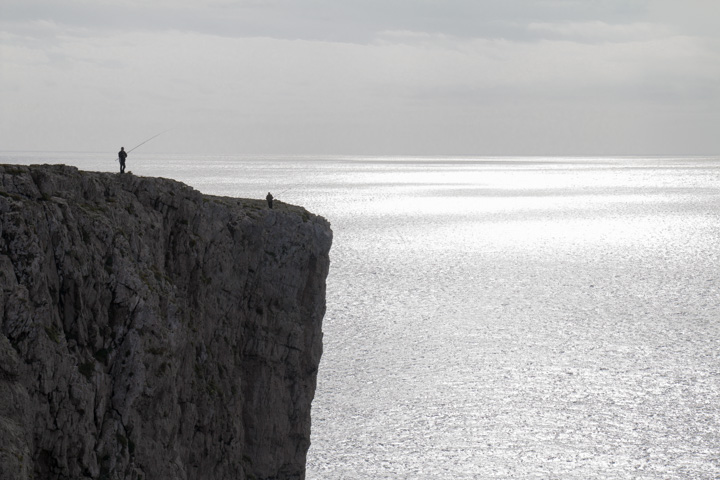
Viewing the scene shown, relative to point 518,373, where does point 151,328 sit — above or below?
above

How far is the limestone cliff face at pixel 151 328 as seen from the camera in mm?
Answer: 15148

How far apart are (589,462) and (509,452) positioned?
5.34 m

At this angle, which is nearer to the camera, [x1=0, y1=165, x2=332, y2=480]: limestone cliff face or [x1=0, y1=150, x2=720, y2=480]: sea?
[x1=0, y1=165, x2=332, y2=480]: limestone cliff face

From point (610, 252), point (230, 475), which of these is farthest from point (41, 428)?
point (610, 252)

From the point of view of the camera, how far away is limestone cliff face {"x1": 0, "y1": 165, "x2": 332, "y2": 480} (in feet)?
49.7

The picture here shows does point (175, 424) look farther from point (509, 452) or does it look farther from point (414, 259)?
point (414, 259)

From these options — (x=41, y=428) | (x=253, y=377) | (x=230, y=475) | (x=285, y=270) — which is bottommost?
(x=230, y=475)

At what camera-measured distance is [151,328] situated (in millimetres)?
18188

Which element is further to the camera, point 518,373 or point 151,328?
point 518,373

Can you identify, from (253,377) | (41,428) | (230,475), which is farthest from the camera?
(253,377)

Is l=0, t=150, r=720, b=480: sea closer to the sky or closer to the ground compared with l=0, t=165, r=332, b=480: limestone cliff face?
closer to the ground

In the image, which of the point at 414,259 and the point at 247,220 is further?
the point at 414,259

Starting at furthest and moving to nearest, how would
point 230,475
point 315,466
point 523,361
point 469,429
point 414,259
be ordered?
point 414,259 < point 523,361 < point 469,429 < point 315,466 < point 230,475

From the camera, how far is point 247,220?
82.9 ft
